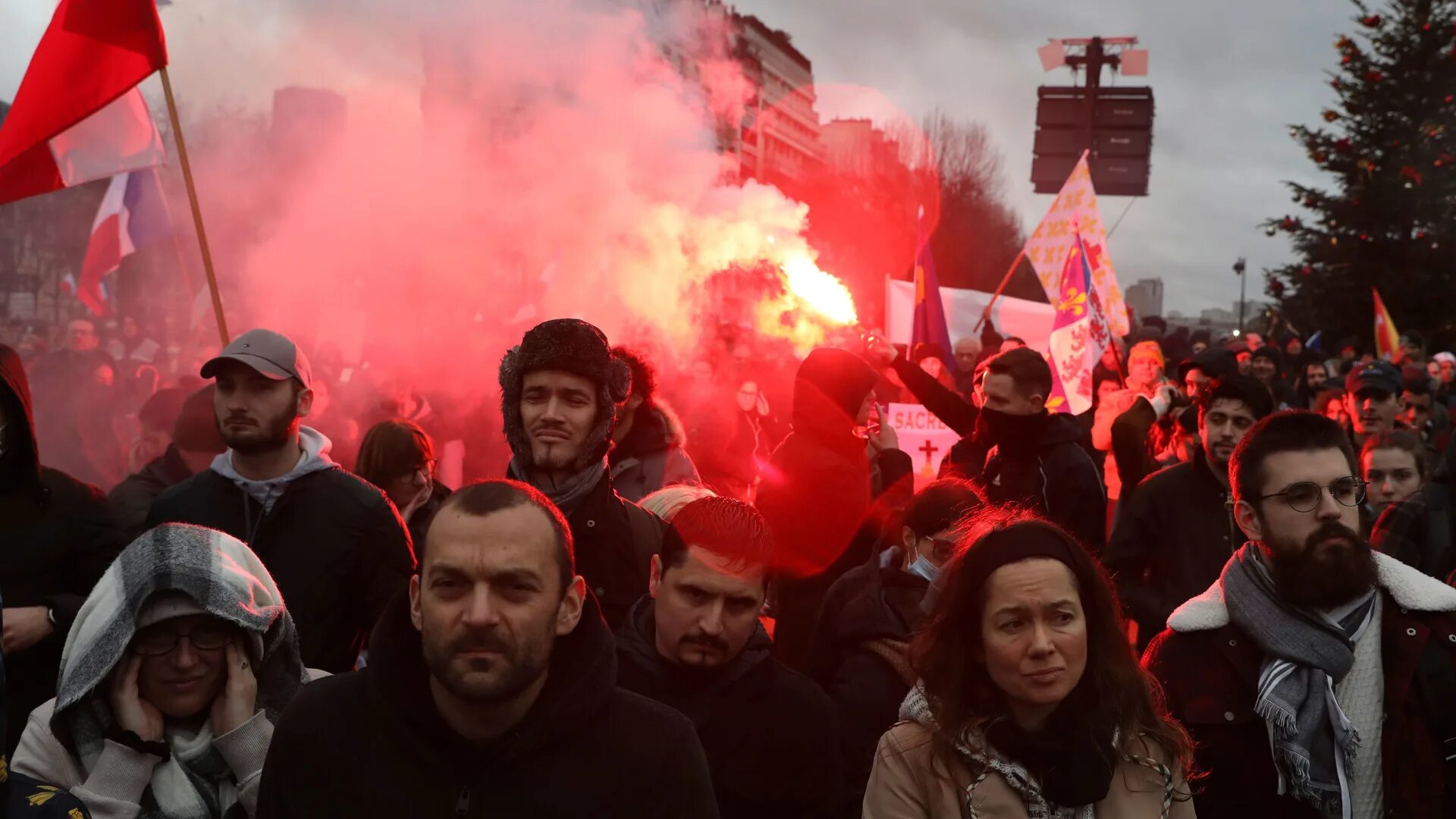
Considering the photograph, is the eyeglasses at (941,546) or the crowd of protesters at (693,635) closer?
the crowd of protesters at (693,635)

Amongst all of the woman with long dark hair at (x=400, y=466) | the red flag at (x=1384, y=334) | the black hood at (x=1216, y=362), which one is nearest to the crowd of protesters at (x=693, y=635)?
the woman with long dark hair at (x=400, y=466)

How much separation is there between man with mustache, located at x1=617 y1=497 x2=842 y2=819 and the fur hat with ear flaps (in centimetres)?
61

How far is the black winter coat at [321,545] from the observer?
3.83 meters

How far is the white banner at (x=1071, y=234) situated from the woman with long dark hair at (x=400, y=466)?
8817 mm

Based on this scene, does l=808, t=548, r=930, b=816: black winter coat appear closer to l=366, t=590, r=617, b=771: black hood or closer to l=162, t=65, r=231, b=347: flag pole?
l=366, t=590, r=617, b=771: black hood

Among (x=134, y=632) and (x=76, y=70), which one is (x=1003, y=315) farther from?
(x=134, y=632)

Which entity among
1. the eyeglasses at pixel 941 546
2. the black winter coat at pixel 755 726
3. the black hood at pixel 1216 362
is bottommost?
the black winter coat at pixel 755 726

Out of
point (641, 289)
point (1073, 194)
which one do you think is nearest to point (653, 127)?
point (641, 289)

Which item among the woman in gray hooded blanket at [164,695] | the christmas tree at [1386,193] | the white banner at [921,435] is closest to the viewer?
the woman in gray hooded blanket at [164,695]

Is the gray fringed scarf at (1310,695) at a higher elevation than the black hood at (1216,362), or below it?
below

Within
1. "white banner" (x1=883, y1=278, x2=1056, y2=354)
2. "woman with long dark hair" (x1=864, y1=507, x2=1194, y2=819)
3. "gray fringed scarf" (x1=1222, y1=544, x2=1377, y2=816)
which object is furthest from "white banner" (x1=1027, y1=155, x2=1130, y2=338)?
"woman with long dark hair" (x1=864, y1=507, x2=1194, y2=819)

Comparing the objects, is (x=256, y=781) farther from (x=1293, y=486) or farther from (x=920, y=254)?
(x=920, y=254)

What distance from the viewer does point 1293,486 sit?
10.4 ft

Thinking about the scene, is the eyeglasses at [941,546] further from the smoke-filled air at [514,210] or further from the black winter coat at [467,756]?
the smoke-filled air at [514,210]
